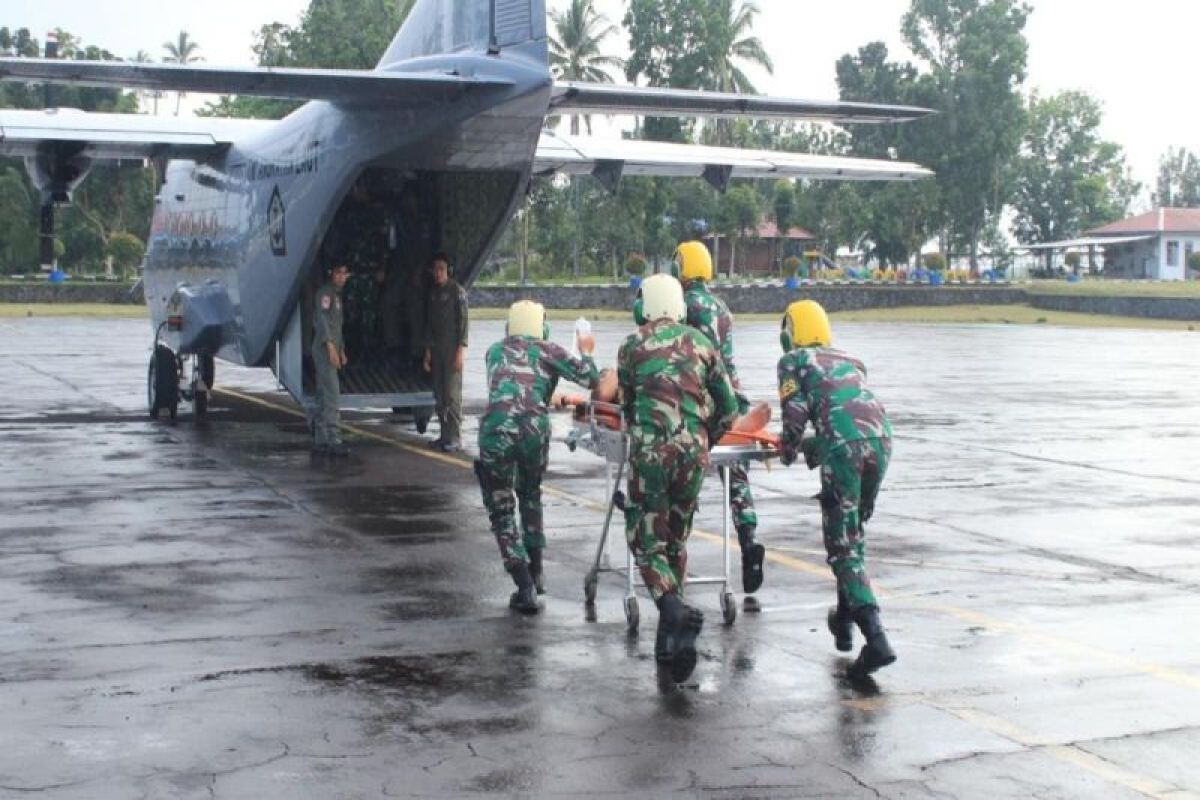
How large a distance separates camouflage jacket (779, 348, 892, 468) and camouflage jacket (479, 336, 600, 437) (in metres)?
1.48

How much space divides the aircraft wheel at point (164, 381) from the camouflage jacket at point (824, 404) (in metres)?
14.5

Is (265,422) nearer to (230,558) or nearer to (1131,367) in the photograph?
(230,558)

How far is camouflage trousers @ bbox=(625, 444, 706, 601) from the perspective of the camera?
8.59 m

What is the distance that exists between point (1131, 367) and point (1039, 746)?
28.1m

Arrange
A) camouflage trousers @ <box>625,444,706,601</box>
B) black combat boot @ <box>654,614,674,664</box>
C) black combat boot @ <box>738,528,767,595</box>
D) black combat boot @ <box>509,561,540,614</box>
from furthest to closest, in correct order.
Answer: black combat boot @ <box>738,528,767,595</box> → black combat boot @ <box>509,561,540,614</box> → camouflage trousers @ <box>625,444,706,601</box> → black combat boot @ <box>654,614,674,664</box>

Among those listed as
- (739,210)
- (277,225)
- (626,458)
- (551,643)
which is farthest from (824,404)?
(739,210)

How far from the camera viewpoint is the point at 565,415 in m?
23.7

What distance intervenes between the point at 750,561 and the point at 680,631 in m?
2.22

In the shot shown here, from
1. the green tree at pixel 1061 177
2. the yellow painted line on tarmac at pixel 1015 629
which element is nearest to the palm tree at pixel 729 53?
the green tree at pixel 1061 177

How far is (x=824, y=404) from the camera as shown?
8867 millimetres

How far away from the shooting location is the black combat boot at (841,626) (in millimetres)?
8781

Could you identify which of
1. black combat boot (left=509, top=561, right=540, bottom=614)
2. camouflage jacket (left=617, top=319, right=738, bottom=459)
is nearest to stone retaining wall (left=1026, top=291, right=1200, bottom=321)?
black combat boot (left=509, top=561, right=540, bottom=614)

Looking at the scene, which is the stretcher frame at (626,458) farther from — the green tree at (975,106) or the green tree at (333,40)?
the green tree at (975,106)

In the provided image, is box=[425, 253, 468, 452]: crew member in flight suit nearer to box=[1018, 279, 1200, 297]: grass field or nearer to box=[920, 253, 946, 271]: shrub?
box=[1018, 279, 1200, 297]: grass field
